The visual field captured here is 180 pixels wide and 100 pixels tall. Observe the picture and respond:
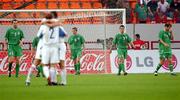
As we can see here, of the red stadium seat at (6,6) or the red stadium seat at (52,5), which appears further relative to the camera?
the red stadium seat at (52,5)

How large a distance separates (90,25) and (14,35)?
506cm

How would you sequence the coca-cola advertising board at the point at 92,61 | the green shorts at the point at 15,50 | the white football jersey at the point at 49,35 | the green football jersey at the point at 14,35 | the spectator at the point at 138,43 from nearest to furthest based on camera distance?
the white football jersey at the point at 49,35 < the green football jersey at the point at 14,35 < the green shorts at the point at 15,50 < the coca-cola advertising board at the point at 92,61 < the spectator at the point at 138,43

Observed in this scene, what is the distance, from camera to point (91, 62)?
31750mm

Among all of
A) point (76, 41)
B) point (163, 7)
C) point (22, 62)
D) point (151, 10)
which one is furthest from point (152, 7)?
point (22, 62)

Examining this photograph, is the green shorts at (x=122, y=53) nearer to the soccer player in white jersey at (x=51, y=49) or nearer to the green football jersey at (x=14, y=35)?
the green football jersey at (x=14, y=35)

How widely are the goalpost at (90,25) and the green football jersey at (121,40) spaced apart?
226 cm

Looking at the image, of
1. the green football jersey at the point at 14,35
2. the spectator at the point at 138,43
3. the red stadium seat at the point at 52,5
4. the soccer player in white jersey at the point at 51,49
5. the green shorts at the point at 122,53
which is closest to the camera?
the soccer player in white jersey at the point at 51,49

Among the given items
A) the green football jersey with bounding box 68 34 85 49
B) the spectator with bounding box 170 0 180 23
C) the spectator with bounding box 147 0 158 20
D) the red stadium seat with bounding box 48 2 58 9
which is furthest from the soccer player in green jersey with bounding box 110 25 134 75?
the red stadium seat with bounding box 48 2 58 9

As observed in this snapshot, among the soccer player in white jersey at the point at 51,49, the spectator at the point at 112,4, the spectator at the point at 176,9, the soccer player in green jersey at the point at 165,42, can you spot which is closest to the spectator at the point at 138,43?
the spectator at the point at 112,4

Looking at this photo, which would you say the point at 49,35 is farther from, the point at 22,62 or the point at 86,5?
the point at 86,5

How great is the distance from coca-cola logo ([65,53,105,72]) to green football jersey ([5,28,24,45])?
13.0 feet

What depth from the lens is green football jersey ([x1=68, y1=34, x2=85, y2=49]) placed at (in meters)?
30.2

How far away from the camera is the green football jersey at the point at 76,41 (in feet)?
99.2

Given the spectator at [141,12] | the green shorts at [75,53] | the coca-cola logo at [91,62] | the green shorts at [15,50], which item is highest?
the spectator at [141,12]
